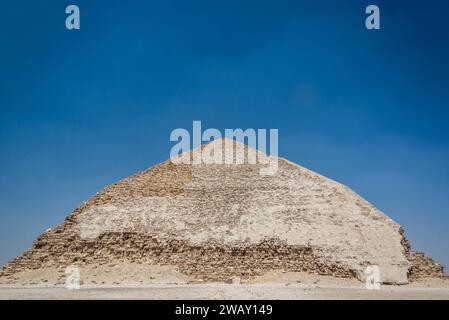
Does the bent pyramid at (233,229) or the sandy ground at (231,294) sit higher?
the bent pyramid at (233,229)

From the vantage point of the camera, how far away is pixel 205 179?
137ft

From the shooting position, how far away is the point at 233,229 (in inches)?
1401

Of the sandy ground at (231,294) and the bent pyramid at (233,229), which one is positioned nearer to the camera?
the sandy ground at (231,294)

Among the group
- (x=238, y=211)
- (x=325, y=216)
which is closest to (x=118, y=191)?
(x=238, y=211)

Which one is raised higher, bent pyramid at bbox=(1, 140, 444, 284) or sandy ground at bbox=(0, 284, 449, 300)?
bent pyramid at bbox=(1, 140, 444, 284)

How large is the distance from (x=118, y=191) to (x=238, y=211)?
10.5 m

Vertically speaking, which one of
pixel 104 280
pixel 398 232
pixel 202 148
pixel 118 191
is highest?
pixel 202 148

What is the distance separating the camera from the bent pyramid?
32594 millimetres

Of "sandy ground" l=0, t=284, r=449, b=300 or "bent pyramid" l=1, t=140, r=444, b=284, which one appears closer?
"sandy ground" l=0, t=284, r=449, b=300

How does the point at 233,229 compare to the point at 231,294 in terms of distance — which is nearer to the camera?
the point at 231,294

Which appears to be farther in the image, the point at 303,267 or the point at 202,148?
the point at 202,148

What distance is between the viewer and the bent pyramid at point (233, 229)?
3259 cm

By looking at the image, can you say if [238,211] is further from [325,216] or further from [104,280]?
[104,280]

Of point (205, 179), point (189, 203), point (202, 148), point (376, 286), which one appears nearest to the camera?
point (376, 286)
